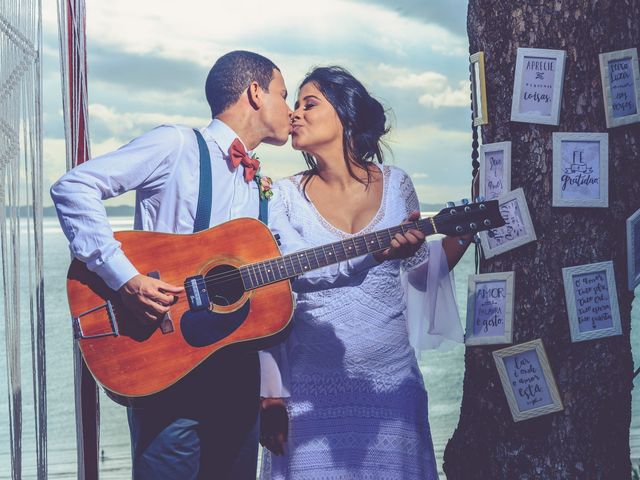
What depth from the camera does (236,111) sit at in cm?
250

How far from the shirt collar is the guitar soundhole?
1.01 feet

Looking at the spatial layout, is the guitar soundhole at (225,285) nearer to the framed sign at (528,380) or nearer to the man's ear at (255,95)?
the man's ear at (255,95)

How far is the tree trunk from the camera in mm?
2537

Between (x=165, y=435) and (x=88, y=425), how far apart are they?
596 millimetres

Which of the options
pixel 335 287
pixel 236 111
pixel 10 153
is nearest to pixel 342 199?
pixel 335 287

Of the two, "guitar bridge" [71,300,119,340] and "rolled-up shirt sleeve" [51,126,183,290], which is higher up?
"rolled-up shirt sleeve" [51,126,183,290]

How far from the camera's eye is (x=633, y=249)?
2.61m

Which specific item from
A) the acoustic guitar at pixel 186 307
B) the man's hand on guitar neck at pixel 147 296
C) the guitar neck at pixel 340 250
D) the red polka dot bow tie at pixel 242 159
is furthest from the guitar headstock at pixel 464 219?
the man's hand on guitar neck at pixel 147 296

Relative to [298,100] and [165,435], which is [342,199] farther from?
[165,435]

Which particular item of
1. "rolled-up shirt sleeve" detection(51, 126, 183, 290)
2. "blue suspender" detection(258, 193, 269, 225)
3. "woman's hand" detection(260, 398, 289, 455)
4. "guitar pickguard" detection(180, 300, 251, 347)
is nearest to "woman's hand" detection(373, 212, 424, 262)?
"blue suspender" detection(258, 193, 269, 225)

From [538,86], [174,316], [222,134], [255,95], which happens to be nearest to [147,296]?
[174,316]

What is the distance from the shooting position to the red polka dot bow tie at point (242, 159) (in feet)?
7.88

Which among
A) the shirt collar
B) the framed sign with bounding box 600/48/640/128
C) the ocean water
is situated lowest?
the ocean water

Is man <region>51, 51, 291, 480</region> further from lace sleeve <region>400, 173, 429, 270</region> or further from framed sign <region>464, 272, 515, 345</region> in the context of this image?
framed sign <region>464, 272, 515, 345</region>
